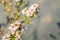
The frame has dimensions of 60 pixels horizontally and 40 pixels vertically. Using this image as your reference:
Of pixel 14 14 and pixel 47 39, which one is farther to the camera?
pixel 47 39

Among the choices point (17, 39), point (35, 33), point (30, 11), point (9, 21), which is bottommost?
point (17, 39)

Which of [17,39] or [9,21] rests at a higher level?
[9,21]

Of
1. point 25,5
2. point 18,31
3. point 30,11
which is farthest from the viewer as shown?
point 25,5

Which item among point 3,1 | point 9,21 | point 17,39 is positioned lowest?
point 17,39

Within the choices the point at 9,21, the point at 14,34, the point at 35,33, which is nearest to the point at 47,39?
the point at 35,33

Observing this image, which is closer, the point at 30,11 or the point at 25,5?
the point at 30,11

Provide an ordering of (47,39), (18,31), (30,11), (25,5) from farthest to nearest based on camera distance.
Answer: (47,39)
(25,5)
(30,11)
(18,31)

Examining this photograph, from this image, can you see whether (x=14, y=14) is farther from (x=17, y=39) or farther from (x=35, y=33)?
(x=35, y=33)

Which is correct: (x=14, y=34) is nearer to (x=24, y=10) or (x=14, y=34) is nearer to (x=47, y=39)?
(x=24, y=10)

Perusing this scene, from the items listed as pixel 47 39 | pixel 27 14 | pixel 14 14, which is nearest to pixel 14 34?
pixel 27 14
